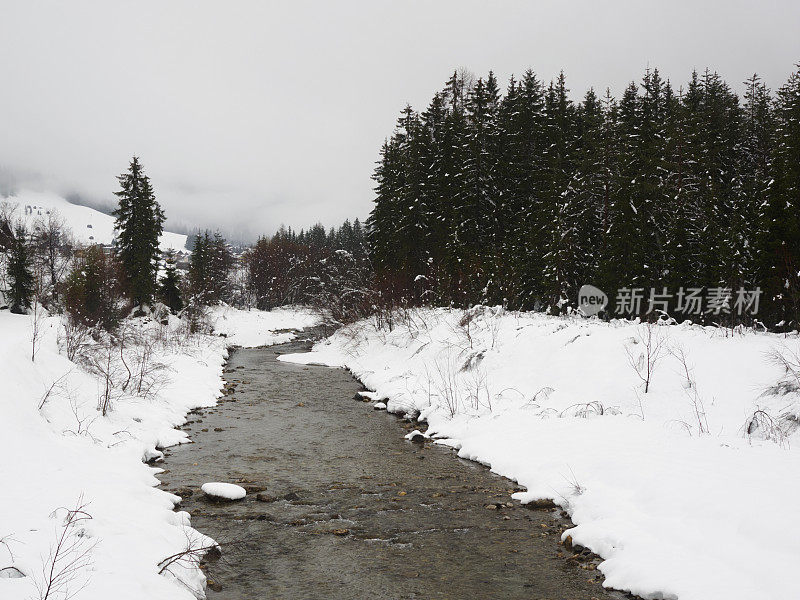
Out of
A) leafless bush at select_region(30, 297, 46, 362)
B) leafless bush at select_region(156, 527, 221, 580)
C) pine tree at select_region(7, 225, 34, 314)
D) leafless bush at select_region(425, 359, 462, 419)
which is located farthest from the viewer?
pine tree at select_region(7, 225, 34, 314)

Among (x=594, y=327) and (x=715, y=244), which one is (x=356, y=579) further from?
(x=715, y=244)

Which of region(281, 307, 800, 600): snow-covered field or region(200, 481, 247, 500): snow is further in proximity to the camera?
region(200, 481, 247, 500): snow

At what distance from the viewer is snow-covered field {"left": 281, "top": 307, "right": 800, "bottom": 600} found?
217 inches

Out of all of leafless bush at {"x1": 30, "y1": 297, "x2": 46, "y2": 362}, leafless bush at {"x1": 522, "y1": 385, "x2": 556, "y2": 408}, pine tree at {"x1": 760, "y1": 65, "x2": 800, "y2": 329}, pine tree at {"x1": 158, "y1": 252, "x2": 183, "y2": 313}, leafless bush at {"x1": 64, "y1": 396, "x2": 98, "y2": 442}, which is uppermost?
pine tree at {"x1": 760, "y1": 65, "x2": 800, "y2": 329}

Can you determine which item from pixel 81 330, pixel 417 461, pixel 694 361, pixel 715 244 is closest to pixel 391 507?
pixel 417 461

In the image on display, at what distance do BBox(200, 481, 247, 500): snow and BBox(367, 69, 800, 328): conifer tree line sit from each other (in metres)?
17.1

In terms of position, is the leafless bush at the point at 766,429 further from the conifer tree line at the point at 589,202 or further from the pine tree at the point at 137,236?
the pine tree at the point at 137,236

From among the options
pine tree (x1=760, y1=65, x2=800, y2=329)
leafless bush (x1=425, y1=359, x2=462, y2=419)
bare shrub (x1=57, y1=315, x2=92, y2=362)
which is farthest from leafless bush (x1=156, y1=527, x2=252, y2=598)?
pine tree (x1=760, y1=65, x2=800, y2=329)

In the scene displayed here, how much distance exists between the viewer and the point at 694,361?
11.4 m

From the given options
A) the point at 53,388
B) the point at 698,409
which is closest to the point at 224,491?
→ the point at 53,388

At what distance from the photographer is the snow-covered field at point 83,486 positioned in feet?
15.3

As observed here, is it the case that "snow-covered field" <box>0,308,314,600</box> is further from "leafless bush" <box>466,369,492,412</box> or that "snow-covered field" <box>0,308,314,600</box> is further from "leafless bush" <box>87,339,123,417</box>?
"leafless bush" <box>466,369,492,412</box>

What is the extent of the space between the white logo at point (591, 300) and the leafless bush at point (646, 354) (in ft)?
47.3

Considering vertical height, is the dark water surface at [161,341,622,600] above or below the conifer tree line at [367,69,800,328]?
below
